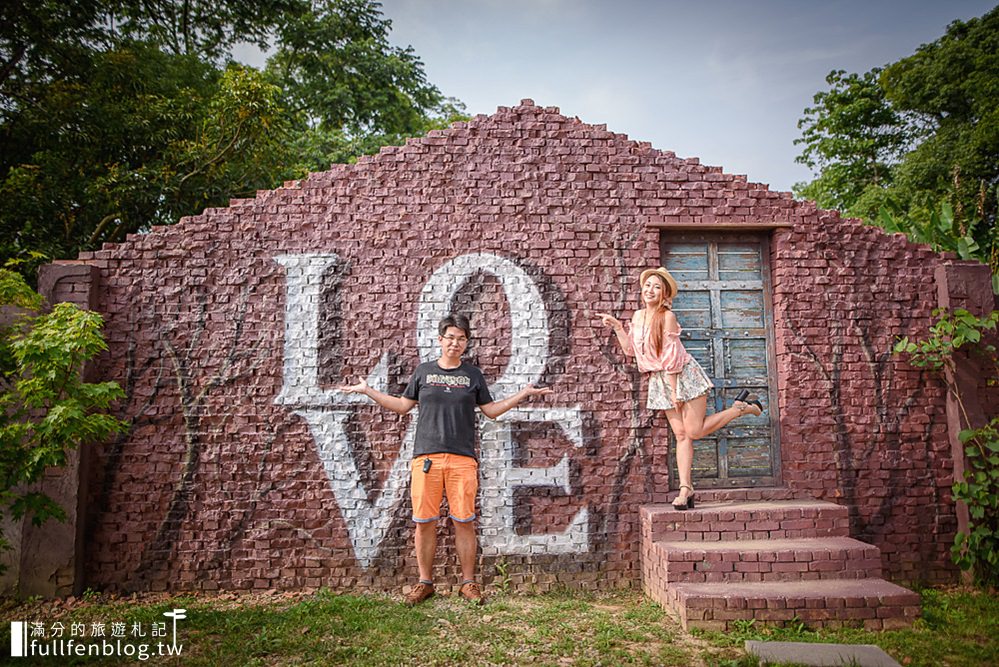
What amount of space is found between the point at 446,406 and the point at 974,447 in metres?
4.32

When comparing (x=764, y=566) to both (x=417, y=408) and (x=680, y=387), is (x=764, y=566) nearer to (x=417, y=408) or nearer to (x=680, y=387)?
(x=680, y=387)

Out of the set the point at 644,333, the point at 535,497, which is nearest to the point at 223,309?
the point at 535,497

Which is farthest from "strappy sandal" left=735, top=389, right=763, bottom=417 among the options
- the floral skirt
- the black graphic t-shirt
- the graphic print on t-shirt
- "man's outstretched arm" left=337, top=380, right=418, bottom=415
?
"man's outstretched arm" left=337, top=380, right=418, bottom=415

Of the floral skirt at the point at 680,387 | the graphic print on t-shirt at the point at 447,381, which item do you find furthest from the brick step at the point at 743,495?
the graphic print on t-shirt at the point at 447,381

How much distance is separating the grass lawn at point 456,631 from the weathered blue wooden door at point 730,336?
1.37 meters

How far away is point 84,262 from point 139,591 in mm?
2728

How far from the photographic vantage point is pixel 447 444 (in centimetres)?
452

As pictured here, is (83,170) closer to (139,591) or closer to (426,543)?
(139,591)

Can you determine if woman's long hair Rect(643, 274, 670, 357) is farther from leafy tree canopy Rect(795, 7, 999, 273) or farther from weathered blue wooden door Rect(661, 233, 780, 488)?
leafy tree canopy Rect(795, 7, 999, 273)

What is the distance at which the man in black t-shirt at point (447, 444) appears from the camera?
4.54 m

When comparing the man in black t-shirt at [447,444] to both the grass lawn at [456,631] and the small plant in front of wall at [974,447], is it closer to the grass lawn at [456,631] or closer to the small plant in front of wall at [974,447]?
the grass lawn at [456,631]

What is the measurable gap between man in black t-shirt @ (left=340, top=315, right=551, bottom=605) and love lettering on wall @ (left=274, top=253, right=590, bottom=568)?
13.7 inches

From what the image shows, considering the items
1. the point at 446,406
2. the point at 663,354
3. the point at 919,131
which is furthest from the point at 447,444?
the point at 919,131

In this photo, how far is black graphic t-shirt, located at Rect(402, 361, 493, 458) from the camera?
14.9 ft
